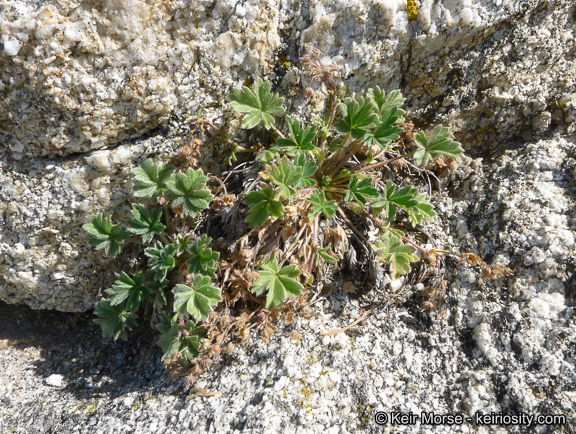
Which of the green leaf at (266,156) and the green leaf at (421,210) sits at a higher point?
the green leaf at (266,156)

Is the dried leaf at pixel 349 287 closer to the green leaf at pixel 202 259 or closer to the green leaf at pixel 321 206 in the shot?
the green leaf at pixel 321 206

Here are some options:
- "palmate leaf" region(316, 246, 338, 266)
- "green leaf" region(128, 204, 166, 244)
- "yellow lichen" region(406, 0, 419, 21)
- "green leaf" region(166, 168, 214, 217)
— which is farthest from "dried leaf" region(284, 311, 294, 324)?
"yellow lichen" region(406, 0, 419, 21)

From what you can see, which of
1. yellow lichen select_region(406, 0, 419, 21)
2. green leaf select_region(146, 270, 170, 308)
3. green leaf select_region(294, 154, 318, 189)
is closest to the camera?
green leaf select_region(294, 154, 318, 189)

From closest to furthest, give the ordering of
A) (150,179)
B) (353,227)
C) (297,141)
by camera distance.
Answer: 1. (150,179)
2. (297,141)
3. (353,227)

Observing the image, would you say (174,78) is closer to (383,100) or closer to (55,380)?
(383,100)

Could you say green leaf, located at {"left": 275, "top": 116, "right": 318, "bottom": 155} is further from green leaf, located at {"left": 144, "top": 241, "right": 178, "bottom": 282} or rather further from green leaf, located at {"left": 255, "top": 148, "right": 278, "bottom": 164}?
green leaf, located at {"left": 144, "top": 241, "right": 178, "bottom": 282}

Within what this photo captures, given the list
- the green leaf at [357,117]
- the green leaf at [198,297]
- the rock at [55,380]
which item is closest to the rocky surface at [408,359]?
the rock at [55,380]

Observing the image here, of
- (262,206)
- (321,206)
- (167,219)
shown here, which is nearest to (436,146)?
(321,206)
